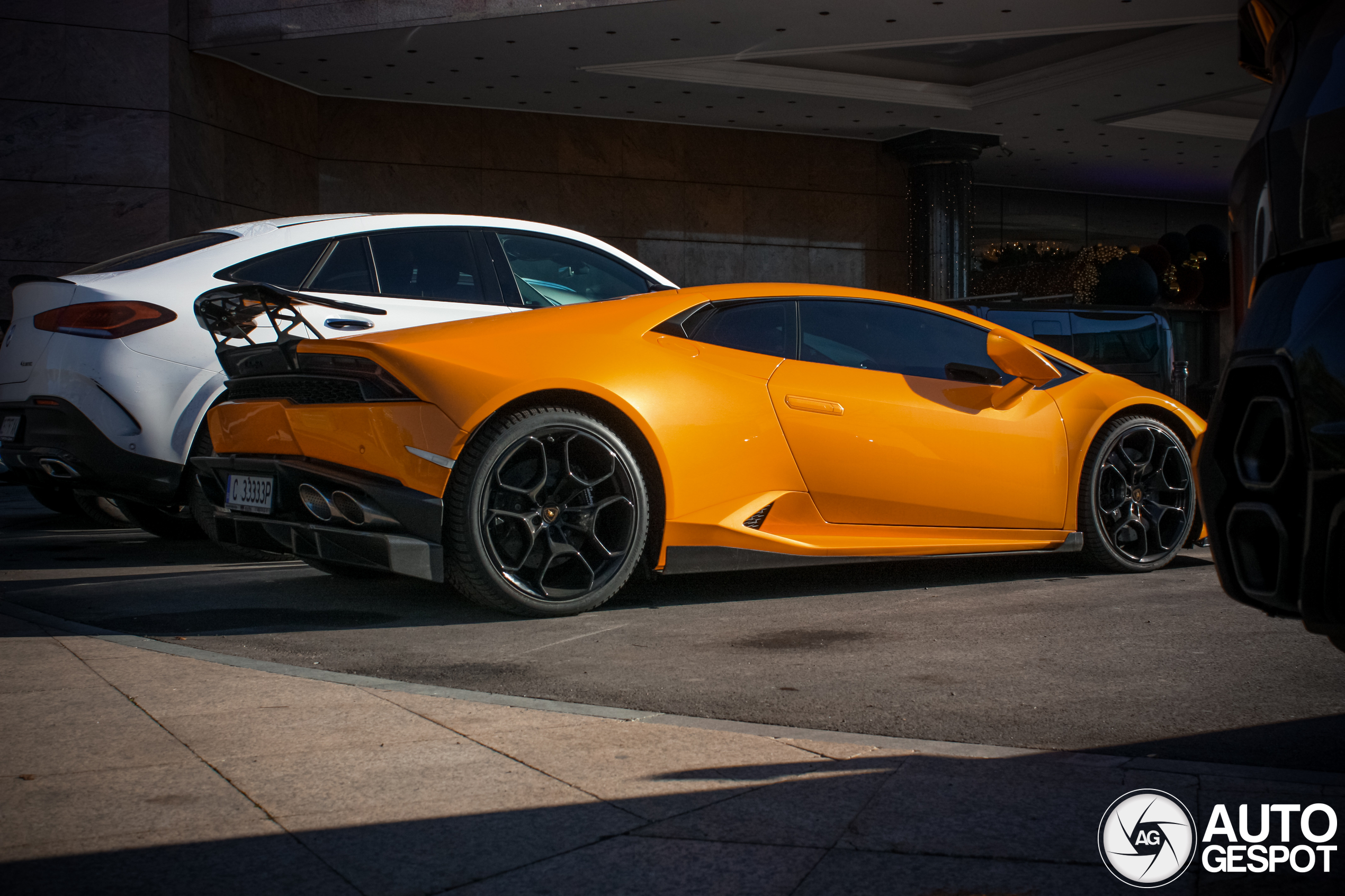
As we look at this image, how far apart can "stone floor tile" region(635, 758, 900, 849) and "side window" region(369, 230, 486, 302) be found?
4301 mm

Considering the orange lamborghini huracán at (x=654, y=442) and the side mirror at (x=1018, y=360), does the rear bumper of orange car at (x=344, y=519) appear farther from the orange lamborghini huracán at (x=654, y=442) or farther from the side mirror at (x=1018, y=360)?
the side mirror at (x=1018, y=360)

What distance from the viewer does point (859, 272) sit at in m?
25.7

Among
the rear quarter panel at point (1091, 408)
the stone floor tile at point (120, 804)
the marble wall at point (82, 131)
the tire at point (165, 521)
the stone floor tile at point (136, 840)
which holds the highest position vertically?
the marble wall at point (82, 131)

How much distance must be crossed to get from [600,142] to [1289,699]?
2116 centimetres

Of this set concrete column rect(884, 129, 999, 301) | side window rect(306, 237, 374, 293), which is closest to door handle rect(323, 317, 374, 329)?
side window rect(306, 237, 374, 293)

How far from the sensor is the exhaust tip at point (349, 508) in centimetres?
423

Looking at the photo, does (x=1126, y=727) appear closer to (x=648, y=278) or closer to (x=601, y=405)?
(x=601, y=405)

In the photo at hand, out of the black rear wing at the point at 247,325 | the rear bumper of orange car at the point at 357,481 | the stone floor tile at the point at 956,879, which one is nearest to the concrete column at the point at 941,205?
the black rear wing at the point at 247,325

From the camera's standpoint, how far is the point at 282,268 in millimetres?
5980

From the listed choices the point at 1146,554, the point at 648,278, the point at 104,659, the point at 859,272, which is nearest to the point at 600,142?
the point at 859,272

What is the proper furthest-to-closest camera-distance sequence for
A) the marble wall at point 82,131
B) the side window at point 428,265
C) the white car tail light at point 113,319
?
the marble wall at point 82,131 < the side window at point 428,265 < the white car tail light at point 113,319

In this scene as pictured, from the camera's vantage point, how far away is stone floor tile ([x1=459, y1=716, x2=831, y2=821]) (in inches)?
96.4

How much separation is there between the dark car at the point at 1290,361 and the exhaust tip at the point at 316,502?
3.10 m

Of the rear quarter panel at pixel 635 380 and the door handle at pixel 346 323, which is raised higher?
the door handle at pixel 346 323
